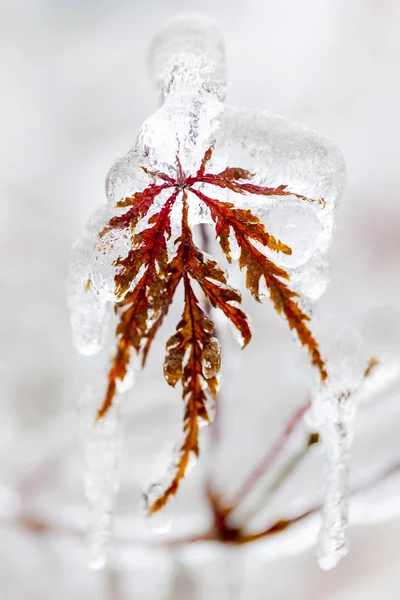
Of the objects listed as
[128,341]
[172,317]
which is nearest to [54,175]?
[172,317]

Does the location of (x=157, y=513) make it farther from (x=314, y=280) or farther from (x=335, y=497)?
(x=314, y=280)

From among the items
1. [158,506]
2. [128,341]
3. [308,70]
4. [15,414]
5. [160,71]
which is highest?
[308,70]

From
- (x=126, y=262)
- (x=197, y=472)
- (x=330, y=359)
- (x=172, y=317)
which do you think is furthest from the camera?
(x=172, y=317)

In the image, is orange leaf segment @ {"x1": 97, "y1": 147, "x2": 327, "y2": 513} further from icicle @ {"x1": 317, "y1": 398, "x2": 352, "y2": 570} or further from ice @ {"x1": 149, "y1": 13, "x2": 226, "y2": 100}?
icicle @ {"x1": 317, "y1": 398, "x2": 352, "y2": 570}

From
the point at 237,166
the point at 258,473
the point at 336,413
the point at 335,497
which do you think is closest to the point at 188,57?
the point at 237,166

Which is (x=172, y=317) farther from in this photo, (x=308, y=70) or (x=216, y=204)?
(x=216, y=204)

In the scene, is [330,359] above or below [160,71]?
below

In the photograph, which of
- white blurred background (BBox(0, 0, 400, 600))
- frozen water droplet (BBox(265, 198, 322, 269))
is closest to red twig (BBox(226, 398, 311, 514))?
white blurred background (BBox(0, 0, 400, 600))
